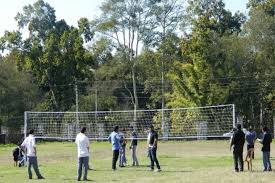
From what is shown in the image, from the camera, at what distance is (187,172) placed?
2181 centimetres

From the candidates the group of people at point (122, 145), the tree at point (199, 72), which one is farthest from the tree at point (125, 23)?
the group of people at point (122, 145)

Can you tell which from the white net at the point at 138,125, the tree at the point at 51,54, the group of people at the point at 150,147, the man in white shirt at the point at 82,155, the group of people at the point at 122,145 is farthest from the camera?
the tree at the point at 51,54

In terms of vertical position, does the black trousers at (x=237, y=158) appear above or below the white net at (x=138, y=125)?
below

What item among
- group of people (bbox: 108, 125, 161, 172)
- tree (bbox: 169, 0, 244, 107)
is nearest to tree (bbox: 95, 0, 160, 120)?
tree (bbox: 169, 0, 244, 107)

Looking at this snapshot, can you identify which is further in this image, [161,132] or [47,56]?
[47,56]

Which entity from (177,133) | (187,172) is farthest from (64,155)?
(187,172)

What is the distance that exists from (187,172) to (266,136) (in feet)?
10.5

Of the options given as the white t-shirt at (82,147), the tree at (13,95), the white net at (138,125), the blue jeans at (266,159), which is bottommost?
the blue jeans at (266,159)

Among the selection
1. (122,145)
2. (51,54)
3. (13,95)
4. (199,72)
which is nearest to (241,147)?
(122,145)

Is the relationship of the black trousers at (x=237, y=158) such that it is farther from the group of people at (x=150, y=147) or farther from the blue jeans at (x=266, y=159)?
the blue jeans at (x=266, y=159)

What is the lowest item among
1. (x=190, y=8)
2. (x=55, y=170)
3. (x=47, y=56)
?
(x=55, y=170)

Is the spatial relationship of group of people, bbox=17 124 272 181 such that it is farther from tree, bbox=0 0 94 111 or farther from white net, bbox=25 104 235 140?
tree, bbox=0 0 94 111

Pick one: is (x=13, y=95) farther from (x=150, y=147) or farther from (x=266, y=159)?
(x=266, y=159)

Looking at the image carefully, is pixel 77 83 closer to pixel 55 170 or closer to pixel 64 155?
pixel 64 155
